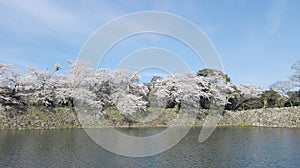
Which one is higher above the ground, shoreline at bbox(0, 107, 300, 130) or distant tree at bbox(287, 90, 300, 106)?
distant tree at bbox(287, 90, 300, 106)

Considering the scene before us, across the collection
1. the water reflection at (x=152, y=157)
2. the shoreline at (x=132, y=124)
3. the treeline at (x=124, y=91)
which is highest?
the treeline at (x=124, y=91)

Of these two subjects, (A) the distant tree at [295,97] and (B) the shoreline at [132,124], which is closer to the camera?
(B) the shoreline at [132,124]

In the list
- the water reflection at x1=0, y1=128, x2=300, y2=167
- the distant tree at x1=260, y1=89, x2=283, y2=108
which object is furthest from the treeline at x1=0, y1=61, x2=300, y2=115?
the water reflection at x1=0, y1=128, x2=300, y2=167

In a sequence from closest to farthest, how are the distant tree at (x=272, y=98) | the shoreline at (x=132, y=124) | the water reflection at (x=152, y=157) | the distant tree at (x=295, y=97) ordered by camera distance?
the water reflection at (x=152, y=157), the shoreline at (x=132, y=124), the distant tree at (x=295, y=97), the distant tree at (x=272, y=98)

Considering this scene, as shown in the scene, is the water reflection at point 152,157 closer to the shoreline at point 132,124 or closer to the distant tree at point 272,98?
the shoreline at point 132,124

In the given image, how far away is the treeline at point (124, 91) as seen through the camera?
3036cm

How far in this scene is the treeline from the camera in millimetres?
30359

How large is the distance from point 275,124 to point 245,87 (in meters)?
19.3

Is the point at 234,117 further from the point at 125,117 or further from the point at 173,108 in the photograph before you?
the point at 125,117

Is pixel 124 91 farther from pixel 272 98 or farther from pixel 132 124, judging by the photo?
pixel 272 98

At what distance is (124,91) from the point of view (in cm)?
3603

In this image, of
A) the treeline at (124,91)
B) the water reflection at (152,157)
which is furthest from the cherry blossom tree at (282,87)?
the water reflection at (152,157)

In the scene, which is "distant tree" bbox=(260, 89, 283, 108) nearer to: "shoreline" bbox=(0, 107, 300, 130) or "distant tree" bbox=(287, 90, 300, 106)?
"distant tree" bbox=(287, 90, 300, 106)

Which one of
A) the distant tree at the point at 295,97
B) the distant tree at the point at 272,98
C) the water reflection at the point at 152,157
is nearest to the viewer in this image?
the water reflection at the point at 152,157
